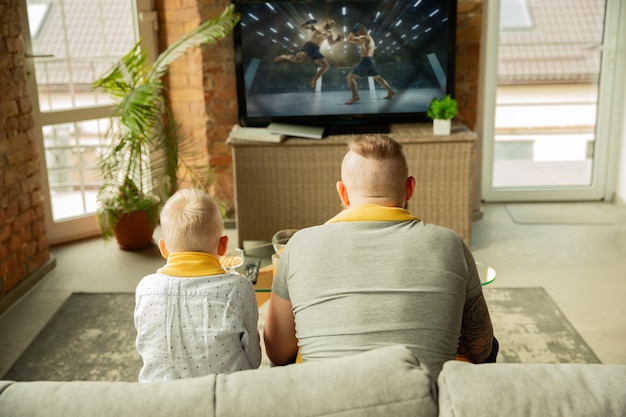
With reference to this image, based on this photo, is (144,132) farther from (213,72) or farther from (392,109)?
(392,109)

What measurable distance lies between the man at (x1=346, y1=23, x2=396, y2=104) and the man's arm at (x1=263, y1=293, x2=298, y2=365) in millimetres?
2552

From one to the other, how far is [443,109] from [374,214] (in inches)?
96.6

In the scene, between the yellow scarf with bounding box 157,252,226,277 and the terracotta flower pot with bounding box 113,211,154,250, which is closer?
the yellow scarf with bounding box 157,252,226,277

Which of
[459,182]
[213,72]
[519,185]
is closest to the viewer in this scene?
[459,182]

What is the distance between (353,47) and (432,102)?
1.76ft

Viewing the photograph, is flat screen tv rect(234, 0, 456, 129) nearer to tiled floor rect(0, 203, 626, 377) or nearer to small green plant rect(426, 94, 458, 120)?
small green plant rect(426, 94, 458, 120)

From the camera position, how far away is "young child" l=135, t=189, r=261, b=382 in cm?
174

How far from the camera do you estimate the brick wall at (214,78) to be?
4.41m

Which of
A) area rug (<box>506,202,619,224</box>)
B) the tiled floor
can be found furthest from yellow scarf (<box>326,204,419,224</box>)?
area rug (<box>506,202,619,224</box>)

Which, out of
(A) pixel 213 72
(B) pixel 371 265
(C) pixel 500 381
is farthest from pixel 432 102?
(C) pixel 500 381

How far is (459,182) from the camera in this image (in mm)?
4066

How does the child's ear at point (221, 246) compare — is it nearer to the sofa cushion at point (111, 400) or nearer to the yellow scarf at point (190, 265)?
the yellow scarf at point (190, 265)

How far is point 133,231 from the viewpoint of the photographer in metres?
4.35

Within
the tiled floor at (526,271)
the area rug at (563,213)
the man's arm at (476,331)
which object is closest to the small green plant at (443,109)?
the tiled floor at (526,271)
